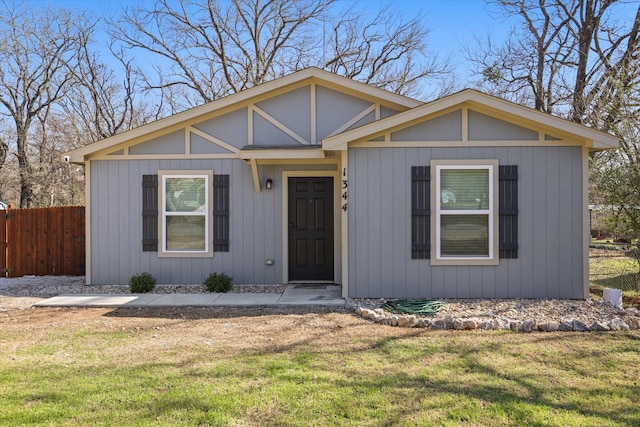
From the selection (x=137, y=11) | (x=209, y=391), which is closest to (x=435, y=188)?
(x=209, y=391)

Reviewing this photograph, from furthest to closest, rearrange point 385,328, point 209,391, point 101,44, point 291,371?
point 101,44 → point 385,328 → point 291,371 → point 209,391

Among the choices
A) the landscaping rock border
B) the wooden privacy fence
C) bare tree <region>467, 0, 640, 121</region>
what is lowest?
the landscaping rock border

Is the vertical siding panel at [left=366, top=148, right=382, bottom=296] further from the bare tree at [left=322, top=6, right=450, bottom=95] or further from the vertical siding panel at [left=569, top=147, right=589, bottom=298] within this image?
the bare tree at [left=322, top=6, right=450, bottom=95]

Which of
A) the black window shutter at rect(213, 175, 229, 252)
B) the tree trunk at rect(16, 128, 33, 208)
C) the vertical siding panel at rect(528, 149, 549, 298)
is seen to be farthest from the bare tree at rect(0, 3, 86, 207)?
the vertical siding panel at rect(528, 149, 549, 298)

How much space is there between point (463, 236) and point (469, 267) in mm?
464

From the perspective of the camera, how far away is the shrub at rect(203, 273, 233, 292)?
7090mm

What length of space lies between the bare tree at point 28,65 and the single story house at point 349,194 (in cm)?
1417

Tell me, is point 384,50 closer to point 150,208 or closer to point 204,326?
point 150,208

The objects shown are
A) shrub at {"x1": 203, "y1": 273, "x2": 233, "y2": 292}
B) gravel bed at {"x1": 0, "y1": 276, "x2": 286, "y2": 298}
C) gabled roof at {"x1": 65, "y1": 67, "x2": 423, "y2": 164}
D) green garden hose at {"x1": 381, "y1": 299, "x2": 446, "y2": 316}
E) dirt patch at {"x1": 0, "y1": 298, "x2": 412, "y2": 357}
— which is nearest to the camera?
dirt patch at {"x1": 0, "y1": 298, "x2": 412, "y2": 357}

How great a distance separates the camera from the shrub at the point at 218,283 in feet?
23.3

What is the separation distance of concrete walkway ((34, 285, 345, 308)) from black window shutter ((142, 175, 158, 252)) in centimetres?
112

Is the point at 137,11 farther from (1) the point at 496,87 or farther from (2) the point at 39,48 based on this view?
(1) the point at 496,87

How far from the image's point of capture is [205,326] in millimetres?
5195

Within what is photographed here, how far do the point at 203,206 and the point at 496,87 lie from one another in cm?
1027
